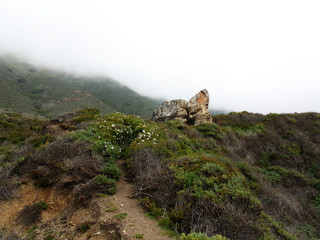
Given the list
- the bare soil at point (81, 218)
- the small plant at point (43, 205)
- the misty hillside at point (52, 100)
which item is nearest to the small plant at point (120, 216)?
the bare soil at point (81, 218)

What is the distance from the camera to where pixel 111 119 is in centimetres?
1000

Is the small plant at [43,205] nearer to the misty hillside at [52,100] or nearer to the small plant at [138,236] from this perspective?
the small plant at [138,236]

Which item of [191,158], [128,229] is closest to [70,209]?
[128,229]

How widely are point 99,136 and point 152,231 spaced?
4.71m

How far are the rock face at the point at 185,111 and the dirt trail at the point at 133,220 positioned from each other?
36.3 feet

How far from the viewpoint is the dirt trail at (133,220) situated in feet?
10.3

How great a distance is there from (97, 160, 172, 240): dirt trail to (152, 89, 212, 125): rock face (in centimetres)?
1107

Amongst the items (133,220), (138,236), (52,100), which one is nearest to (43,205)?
(133,220)

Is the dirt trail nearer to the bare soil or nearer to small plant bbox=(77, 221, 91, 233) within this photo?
the bare soil

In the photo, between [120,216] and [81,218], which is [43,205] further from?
[120,216]

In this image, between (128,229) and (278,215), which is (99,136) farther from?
(278,215)

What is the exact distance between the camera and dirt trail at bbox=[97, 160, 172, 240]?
314cm

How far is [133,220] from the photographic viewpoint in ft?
11.6

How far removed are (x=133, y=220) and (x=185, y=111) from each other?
42.7 ft
